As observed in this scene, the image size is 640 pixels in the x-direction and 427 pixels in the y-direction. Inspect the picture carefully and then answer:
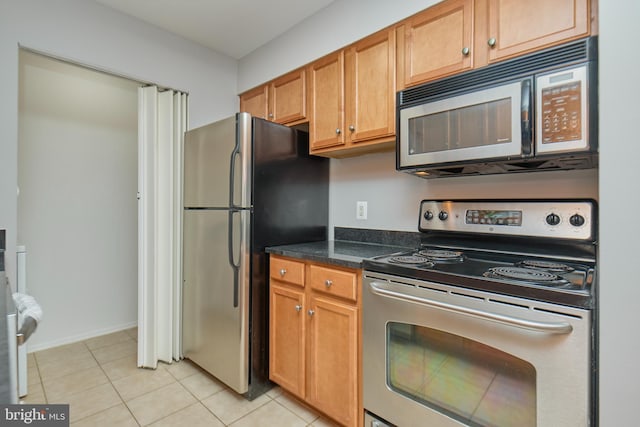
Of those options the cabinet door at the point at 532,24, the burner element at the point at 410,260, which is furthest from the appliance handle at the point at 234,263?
the cabinet door at the point at 532,24

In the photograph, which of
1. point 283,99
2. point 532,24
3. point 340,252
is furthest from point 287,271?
point 532,24

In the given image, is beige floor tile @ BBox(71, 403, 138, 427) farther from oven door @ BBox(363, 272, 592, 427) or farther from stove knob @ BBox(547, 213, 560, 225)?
stove knob @ BBox(547, 213, 560, 225)

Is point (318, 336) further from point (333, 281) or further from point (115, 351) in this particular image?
point (115, 351)

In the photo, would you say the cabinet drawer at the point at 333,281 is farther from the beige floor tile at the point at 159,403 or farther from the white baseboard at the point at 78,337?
the white baseboard at the point at 78,337

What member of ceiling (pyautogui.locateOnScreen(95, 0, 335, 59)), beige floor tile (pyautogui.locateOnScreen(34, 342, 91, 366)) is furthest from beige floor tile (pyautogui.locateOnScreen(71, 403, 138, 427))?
ceiling (pyautogui.locateOnScreen(95, 0, 335, 59))

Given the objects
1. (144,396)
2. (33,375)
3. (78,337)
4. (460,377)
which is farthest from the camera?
(78,337)

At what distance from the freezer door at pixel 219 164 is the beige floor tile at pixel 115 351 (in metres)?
1.30

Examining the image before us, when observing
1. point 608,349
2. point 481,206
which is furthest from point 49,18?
point 608,349

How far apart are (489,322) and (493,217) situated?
25.5 inches

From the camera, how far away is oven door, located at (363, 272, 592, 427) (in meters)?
0.94

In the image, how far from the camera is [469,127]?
4.49 ft

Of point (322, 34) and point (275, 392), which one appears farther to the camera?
point (322, 34)

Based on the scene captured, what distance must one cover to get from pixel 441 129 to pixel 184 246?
1.92 m

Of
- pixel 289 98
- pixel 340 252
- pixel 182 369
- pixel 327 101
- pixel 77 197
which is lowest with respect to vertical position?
pixel 182 369
